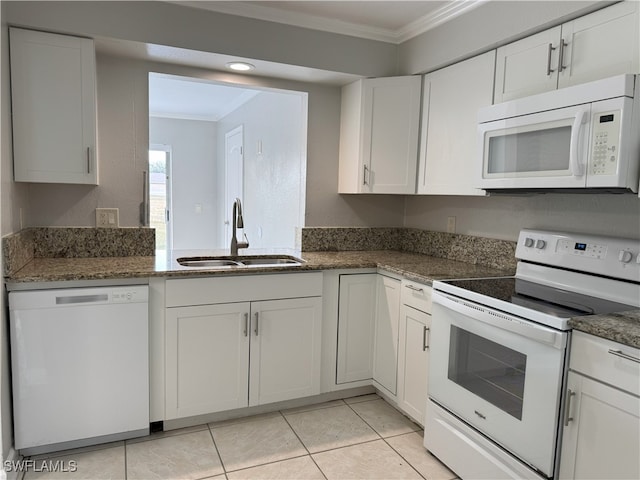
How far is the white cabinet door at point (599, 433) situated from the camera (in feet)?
4.47

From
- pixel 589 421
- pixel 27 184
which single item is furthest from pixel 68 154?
pixel 589 421

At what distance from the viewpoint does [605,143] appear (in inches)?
64.7

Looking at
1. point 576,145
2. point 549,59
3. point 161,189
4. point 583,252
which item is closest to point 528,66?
point 549,59

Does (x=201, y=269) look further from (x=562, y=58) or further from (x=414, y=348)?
(x=562, y=58)

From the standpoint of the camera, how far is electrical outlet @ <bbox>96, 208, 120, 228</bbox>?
8.64ft

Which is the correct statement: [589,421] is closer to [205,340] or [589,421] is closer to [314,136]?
[205,340]

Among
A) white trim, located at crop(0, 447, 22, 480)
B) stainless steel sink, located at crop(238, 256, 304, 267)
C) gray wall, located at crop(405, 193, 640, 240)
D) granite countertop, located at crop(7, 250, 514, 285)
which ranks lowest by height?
white trim, located at crop(0, 447, 22, 480)

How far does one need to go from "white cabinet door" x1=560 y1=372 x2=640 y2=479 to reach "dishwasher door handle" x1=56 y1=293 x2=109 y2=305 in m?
1.98

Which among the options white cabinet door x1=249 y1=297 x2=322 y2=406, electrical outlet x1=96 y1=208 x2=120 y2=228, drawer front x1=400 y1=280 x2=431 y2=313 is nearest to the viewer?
drawer front x1=400 y1=280 x2=431 y2=313

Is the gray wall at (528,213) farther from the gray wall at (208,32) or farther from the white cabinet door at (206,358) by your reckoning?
the white cabinet door at (206,358)

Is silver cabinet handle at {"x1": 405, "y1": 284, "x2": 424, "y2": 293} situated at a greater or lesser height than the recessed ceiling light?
lesser

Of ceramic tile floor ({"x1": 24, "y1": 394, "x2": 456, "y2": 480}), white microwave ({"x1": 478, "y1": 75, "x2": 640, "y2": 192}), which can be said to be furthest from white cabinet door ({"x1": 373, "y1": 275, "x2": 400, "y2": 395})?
white microwave ({"x1": 478, "y1": 75, "x2": 640, "y2": 192})

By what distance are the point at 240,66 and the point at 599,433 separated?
253 centimetres

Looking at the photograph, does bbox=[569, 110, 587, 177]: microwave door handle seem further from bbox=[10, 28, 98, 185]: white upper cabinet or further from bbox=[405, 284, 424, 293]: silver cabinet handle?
bbox=[10, 28, 98, 185]: white upper cabinet
